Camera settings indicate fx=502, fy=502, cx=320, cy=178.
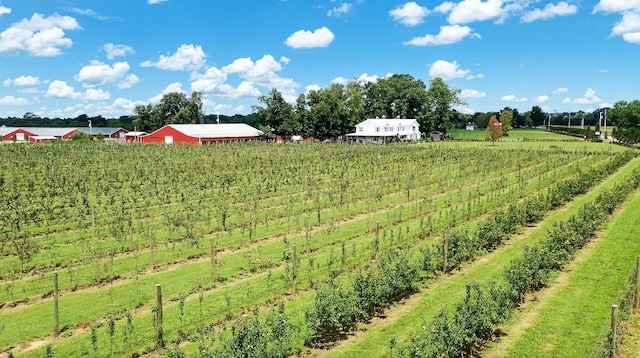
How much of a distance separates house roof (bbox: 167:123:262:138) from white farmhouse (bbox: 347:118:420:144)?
17837 mm

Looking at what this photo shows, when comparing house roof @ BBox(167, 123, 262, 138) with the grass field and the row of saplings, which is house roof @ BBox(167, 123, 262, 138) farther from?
the row of saplings

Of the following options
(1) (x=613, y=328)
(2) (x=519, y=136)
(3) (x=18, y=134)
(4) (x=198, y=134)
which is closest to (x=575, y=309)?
(1) (x=613, y=328)

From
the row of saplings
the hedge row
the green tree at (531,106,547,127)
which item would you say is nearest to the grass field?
the row of saplings

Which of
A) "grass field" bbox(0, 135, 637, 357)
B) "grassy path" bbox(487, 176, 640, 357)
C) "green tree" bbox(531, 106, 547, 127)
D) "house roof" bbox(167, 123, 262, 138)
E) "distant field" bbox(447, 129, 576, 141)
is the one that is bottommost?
"grassy path" bbox(487, 176, 640, 357)

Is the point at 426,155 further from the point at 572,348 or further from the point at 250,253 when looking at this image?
the point at 572,348

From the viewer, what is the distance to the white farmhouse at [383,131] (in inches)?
3467

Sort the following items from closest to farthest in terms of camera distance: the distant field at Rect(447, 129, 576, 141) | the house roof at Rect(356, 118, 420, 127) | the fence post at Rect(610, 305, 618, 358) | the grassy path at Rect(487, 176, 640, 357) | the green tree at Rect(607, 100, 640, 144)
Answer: the fence post at Rect(610, 305, 618, 358) < the grassy path at Rect(487, 176, 640, 357) < the green tree at Rect(607, 100, 640, 144) < the house roof at Rect(356, 118, 420, 127) < the distant field at Rect(447, 129, 576, 141)

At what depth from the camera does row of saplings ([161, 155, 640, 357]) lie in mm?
9094

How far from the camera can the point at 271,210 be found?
23.0 metres

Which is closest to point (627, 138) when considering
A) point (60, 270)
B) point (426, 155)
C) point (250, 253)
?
point (426, 155)

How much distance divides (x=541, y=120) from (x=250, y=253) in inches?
7065

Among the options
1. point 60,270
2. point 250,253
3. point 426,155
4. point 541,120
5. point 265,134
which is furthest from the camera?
point 541,120

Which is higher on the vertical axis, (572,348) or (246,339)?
(246,339)

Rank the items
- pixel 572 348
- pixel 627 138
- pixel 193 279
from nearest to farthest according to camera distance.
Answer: pixel 572 348
pixel 193 279
pixel 627 138
